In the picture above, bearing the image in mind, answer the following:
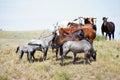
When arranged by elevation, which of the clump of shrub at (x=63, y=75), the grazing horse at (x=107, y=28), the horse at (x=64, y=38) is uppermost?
the horse at (x=64, y=38)

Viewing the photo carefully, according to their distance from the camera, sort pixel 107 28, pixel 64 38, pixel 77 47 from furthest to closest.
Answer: pixel 107 28 → pixel 64 38 → pixel 77 47

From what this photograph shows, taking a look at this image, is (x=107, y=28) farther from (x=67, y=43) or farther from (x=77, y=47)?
(x=67, y=43)

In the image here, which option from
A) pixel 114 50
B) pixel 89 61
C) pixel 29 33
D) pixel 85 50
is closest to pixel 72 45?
pixel 85 50

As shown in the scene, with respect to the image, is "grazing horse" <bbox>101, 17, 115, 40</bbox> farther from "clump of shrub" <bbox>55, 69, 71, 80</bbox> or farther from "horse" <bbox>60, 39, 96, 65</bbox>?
"clump of shrub" <bbox>55, 69, 71, 80</bbox>

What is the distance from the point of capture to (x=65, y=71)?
54.1 ft

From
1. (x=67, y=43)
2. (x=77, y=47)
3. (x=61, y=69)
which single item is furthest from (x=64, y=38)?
(x=61, y=69)

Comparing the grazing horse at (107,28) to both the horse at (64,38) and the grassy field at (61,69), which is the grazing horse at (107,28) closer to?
the grassy field at (61,69)

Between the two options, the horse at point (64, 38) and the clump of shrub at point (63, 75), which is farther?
the horse at point (64, 38)

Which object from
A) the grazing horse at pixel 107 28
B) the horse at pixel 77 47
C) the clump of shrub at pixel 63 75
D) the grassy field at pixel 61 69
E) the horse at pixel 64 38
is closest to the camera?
the clump of shrub at pixel 63 75

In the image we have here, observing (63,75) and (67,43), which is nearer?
(63,75)

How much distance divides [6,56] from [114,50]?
22.7 feet

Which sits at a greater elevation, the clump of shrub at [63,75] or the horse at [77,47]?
the horse at [77,47]

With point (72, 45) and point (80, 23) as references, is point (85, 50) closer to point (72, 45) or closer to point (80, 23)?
point (72, 45)

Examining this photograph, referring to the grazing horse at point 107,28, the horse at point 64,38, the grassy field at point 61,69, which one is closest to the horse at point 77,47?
the grassy field at point 61,69
